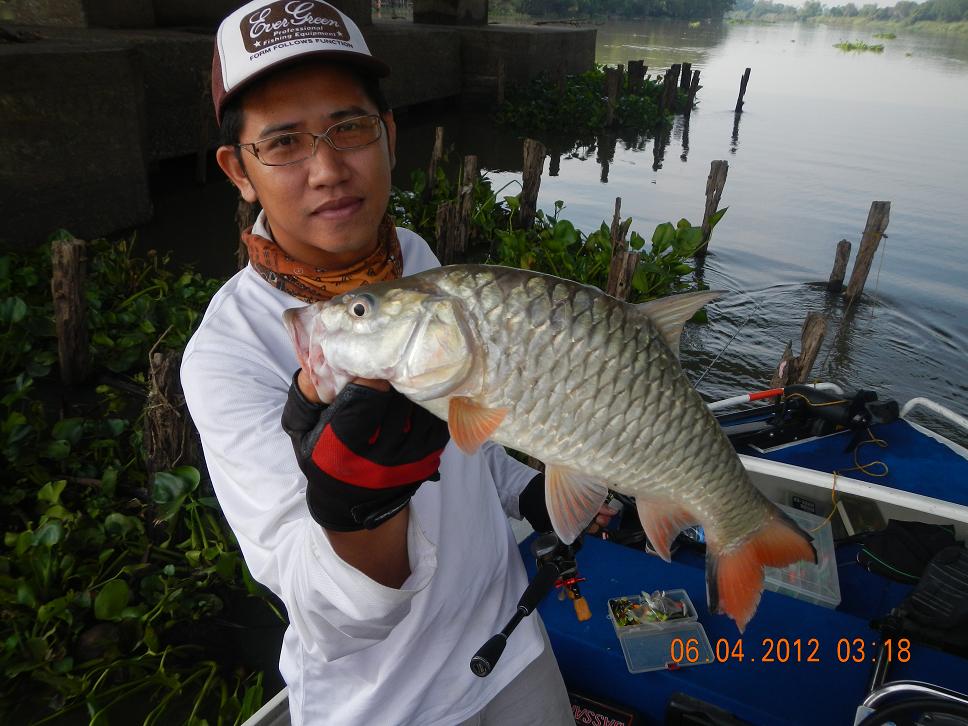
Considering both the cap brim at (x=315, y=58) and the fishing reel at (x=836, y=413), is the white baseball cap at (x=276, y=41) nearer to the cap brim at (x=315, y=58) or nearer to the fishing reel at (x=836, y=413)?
the cap brim at (x=315, y=58)

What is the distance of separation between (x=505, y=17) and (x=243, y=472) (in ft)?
182

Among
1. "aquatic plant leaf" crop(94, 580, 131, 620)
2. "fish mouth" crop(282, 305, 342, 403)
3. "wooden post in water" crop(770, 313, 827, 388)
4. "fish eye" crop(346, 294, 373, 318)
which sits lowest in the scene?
"aquatic plant leaf" crop(94, 580, 131, 620)

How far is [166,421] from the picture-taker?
3.66 metres

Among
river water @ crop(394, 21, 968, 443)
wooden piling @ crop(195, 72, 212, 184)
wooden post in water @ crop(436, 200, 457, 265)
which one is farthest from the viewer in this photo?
wooden piling @ crop(195, 72, 212, 184)

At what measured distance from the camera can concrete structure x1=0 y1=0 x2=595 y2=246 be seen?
7.26 m

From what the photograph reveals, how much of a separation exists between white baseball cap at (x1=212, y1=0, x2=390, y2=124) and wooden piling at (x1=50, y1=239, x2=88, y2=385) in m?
3.89

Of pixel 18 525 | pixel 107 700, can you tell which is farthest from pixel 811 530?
pixel 18 525

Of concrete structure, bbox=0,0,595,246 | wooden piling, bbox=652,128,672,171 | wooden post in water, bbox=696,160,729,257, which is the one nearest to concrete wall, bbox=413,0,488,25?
wooden piling, bbox=652,128,672,171

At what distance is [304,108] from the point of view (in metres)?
1.63

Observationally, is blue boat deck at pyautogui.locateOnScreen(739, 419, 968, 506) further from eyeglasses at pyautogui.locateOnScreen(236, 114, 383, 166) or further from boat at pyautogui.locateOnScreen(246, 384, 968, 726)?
eyeglasses at pyautogui.locateOnScreen(236, 114, 383, 166)

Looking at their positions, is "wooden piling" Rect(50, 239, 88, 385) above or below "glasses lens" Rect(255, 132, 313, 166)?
below

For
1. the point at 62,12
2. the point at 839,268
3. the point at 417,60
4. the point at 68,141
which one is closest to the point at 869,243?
the point at 839,268

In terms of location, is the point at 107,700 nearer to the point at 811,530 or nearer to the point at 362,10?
the point at 811,530
